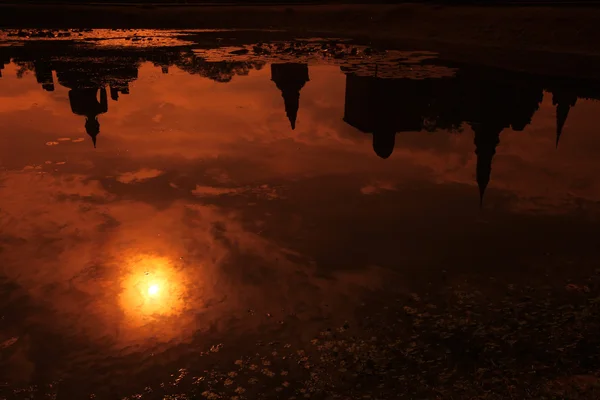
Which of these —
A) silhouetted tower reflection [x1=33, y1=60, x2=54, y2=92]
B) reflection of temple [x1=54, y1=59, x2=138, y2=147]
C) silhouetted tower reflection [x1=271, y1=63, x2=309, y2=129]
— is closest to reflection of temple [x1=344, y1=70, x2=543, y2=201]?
silhouetted tower reflection [x1=271, y1=63, x2=309, y2=129]

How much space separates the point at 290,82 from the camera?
46.3 feet

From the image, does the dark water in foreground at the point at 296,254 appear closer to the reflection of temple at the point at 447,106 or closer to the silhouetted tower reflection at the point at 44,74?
the reflection of temple at the point at 447,106

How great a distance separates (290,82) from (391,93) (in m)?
2.77

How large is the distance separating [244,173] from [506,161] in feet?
13.8

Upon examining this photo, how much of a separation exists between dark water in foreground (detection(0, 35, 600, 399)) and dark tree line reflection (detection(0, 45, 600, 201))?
0.12 meters

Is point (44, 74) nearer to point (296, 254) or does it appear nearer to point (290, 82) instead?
point (290, 82)

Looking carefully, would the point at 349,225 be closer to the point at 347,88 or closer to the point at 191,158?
the point at 191,158

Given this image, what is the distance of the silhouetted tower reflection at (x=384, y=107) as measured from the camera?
907cm

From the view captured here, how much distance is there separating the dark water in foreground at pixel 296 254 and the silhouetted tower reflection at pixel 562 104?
101 mm

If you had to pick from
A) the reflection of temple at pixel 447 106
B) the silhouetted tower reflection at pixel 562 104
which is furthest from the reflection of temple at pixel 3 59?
the silhouetted tower reflection at pixel 562 104

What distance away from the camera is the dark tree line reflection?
970 cm

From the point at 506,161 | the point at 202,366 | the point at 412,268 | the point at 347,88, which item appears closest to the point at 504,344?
the point at 412,268

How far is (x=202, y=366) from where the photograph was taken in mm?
3562

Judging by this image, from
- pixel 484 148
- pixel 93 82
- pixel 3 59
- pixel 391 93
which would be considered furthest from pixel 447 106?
pixel 3 59
